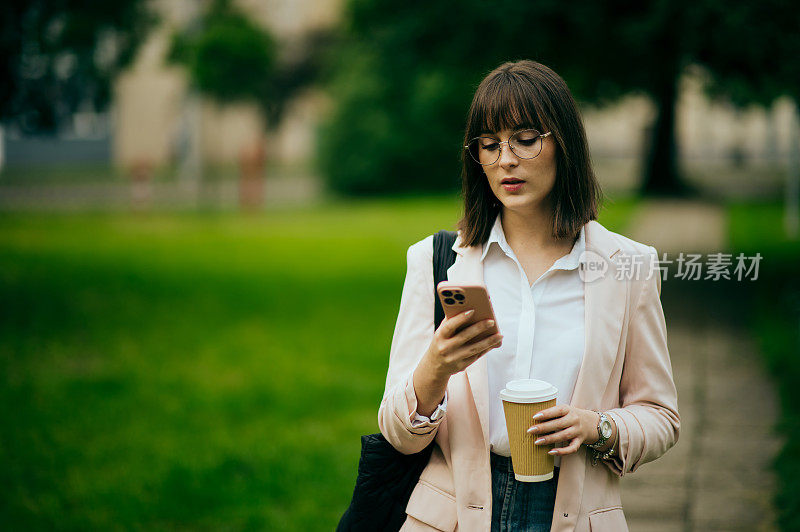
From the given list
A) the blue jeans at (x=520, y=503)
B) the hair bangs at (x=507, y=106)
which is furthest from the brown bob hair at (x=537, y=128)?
the blue jeans at (x=520, y=503)

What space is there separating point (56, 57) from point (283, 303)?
12.7 feet

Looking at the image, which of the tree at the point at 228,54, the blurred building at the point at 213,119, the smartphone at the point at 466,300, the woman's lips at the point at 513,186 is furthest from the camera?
the blurred building at the point at 213,119

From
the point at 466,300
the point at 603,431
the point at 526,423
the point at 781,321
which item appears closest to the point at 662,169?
the point at 781,321

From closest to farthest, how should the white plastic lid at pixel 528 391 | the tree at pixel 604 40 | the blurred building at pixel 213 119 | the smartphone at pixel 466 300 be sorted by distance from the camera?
the smartphone at pixel 466 300 < the white plastic lid at pixel 528 391 < the tree at pixel 604 40 < the blurred building at pixel 213 119

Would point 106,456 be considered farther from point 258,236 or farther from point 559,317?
point 258,236

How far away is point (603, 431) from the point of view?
2.28 m

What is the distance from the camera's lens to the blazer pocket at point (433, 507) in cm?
235

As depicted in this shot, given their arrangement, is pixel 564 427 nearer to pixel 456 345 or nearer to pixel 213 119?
pixel 456 345

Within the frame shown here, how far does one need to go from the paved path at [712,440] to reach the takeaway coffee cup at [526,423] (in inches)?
113

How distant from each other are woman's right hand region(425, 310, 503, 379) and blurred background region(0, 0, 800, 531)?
0.72 meters

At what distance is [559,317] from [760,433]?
4445 millimetres

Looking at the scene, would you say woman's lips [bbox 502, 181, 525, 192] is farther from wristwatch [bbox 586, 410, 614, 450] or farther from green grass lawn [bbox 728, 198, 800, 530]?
green grass lawn [bbox 728, 198, 800, 530]

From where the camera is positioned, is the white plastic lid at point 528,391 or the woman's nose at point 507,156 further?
the woman's nose at point 507,156

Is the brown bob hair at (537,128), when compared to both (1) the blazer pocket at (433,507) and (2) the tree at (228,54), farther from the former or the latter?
(2) the tree at (228,54)
